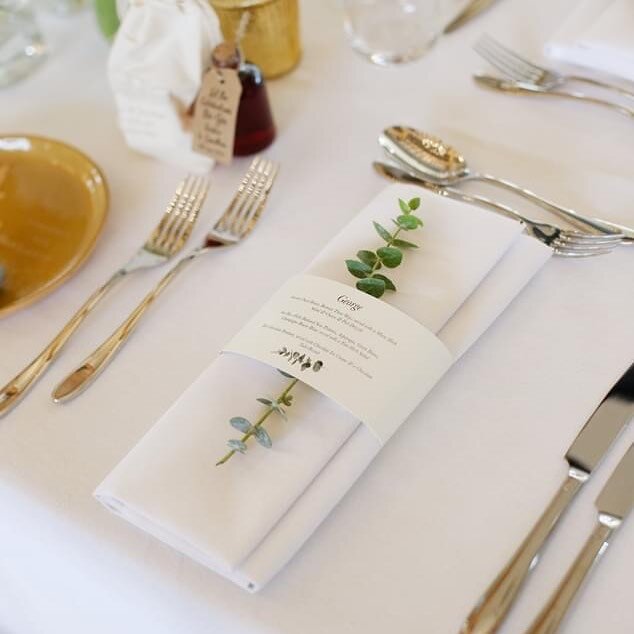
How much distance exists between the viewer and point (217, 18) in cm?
88

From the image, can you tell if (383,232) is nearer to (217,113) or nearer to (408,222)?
(408,222)

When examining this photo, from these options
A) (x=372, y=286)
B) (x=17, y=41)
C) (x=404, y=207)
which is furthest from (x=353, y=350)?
(x=17, y=41)

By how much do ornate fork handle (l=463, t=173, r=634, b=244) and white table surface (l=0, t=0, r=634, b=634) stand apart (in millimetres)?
21

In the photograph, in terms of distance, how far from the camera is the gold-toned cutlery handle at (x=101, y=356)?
71 centimetres

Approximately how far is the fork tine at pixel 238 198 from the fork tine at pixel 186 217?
3cm

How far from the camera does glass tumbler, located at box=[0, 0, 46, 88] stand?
108cm

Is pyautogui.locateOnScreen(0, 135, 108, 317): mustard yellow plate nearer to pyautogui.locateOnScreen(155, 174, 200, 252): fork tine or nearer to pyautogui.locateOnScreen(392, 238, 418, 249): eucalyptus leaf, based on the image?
pyautogui.locateOnScreen(155, 174, 200, 252): fork tine

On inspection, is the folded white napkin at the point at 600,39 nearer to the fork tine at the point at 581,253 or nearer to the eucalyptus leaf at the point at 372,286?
the fork tine at the point at 581,253

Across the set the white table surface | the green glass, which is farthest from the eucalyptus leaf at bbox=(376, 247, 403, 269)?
the green glass

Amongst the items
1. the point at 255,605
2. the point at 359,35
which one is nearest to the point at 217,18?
the point at 359,35

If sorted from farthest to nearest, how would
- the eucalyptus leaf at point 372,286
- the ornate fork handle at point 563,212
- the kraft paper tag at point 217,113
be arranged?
the kraft paper tag at point 217,113
the ornate fork handle at point 563,212
the eucalyptus leaf at point 372,286

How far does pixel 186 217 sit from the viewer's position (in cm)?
86

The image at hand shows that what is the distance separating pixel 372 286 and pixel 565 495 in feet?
0.72

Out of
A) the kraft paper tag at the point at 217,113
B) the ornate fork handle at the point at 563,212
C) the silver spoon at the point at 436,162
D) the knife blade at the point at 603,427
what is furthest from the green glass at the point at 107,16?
the knife blade at the point at 603,427
